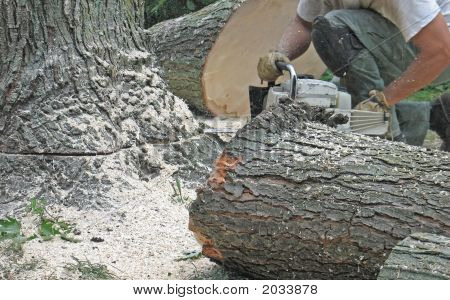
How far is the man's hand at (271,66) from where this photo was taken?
2.95 m

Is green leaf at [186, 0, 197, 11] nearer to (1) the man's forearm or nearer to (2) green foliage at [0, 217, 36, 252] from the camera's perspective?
(1) the man's forearm

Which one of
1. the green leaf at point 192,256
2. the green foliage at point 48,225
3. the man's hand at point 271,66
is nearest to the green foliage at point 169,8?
the man's hand at point 271,66

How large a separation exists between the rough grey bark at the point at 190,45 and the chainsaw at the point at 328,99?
1.08 metres

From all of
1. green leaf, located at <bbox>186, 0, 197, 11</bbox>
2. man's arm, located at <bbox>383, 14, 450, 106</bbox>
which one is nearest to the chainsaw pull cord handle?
man's arm, located at <bbox>383, 14, 450, 106</bbox>

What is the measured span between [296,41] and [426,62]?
0.62 m

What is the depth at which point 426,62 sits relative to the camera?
2.79 meters

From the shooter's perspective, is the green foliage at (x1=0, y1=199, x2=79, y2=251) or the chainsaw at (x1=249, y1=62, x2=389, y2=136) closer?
the green foliage at (x1=0, y1=199, x2=79, y2=251)

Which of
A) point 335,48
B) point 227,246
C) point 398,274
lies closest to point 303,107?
point 227,246

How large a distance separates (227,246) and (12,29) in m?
1.19

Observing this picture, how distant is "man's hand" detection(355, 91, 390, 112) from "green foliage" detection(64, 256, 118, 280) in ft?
3.91

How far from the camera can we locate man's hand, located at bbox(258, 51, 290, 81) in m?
2.95

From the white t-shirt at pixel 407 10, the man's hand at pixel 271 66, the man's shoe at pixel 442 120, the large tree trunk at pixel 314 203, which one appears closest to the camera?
the large tree trunk at pixel 314 203

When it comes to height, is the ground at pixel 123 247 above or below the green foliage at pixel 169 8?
below

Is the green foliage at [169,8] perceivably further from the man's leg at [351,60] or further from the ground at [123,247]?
the ground at [123,247]
